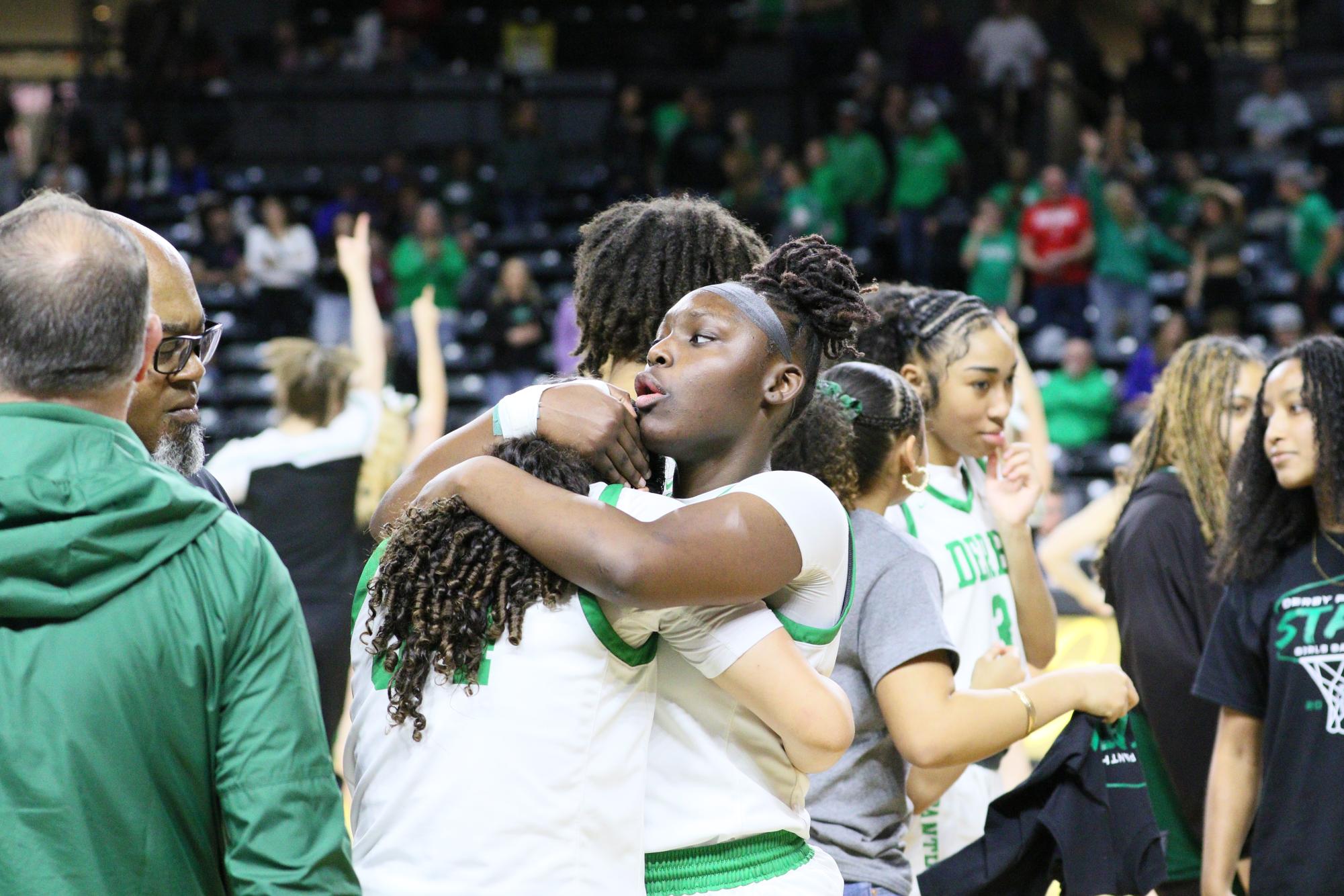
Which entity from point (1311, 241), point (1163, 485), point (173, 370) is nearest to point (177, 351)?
point (173, 370)

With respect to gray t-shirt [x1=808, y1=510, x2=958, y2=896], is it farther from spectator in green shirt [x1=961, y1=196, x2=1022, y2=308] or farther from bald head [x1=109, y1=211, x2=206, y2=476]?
spectator in green shirt [x1=961, y1=196, x2=1022, y2=308]

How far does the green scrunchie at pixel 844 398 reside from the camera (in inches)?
107

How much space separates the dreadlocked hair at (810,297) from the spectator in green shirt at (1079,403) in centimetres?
902

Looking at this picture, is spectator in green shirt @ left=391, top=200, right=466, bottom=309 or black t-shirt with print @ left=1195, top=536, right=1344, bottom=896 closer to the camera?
black t-shirt with print @ left=1195, top=536, right=1344, bottom=896

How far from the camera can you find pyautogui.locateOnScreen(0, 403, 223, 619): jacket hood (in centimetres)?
168

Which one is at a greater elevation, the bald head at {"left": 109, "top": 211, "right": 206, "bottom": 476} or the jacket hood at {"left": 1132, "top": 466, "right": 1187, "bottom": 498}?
the bald head at {"left": 109, "top": 211, "right": 206, "bottom": 476}

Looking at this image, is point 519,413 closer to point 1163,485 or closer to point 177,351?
point 177,351

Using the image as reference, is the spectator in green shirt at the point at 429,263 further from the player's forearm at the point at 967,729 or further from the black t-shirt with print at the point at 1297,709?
the player's forearm at the point at 967,729

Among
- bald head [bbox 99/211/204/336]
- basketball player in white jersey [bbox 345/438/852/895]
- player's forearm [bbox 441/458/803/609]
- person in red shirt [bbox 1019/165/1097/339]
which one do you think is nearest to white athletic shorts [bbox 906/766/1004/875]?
basketball player in white jersey [bbox 345/438/852/895]

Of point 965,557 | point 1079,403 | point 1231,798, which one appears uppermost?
point 965,557

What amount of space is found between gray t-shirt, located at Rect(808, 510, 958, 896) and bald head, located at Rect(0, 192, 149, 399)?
1.22 meters

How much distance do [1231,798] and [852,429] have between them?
4.08ft

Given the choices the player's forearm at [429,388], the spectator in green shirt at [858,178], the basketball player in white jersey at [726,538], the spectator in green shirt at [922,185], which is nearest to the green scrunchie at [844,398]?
the basketball player in white jersey at [726,538]

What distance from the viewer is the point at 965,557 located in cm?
323
